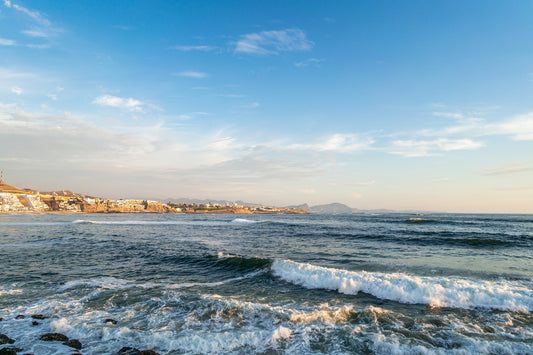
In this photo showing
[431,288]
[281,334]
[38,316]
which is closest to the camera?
[281,334]

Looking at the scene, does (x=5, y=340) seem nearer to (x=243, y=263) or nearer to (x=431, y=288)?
(x=243, y=263)

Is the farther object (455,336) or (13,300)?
(13,300)

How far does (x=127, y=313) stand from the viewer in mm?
7914

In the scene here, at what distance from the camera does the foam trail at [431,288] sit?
8641mm

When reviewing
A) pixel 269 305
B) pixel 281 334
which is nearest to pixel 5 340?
pixel 281 334

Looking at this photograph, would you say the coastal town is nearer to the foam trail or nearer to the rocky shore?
the rocky shore

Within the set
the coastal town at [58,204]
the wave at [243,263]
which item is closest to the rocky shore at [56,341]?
the wave at [243,263]

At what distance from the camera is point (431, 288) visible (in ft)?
31.0

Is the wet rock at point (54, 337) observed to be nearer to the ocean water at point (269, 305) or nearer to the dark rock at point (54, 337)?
the dark rock at point (54, 337)

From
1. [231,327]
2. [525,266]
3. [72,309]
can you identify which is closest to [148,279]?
[72,309]

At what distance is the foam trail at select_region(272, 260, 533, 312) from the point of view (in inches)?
340

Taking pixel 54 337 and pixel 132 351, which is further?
pixel 54 337

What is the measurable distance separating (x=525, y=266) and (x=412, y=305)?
10.7 m

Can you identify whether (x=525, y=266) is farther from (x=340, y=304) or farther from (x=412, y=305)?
(x=340, y=304)
